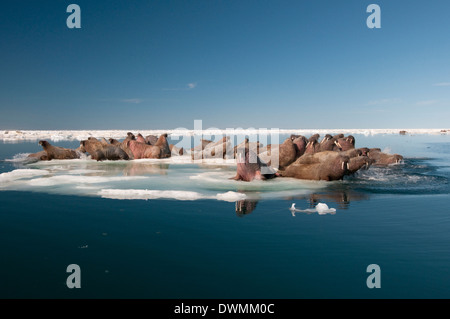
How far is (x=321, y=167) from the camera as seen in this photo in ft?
42.6

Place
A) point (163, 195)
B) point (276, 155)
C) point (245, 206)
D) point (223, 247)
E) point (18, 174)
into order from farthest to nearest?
point (276, 155), point (18, 174), point (163, 195), point (245, 206), point (223, 247)

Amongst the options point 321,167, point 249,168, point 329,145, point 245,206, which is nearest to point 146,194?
point 245,206

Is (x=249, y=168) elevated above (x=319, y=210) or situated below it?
above

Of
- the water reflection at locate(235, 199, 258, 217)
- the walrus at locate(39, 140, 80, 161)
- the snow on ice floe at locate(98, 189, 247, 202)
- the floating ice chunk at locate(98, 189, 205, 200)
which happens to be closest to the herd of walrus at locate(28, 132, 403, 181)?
the walrus at locate(39, 140, 80, 161)

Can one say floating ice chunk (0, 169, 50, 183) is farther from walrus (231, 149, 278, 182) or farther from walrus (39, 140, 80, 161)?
walrus (231, 149, 278, 182)

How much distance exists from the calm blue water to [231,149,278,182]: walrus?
317 centimetres

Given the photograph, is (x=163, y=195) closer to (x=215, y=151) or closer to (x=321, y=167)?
(x=321, y=167)

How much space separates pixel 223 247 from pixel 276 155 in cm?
1056
